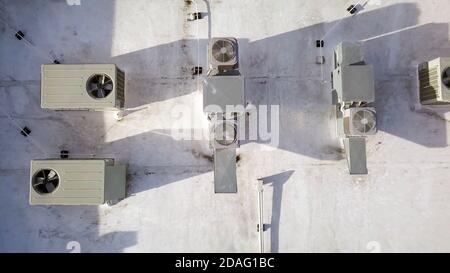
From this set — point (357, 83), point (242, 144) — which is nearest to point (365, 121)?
point (357, 83)

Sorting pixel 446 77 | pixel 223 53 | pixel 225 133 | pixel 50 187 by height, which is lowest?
pixel 50 187

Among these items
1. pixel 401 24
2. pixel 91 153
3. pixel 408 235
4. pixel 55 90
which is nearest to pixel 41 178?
pixel 91 153

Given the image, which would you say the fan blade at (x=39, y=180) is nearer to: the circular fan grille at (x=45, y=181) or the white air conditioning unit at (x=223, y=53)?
the circular fan grille at (x=45, y=181)

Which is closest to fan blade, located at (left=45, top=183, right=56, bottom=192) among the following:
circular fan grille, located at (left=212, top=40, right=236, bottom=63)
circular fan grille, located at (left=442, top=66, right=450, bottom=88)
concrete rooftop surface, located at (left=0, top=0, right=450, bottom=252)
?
concrete rooftop surface, located at (left=0, top=0, right=450, bottom=252)

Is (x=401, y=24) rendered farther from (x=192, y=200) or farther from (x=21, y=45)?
(x=21, y=45)

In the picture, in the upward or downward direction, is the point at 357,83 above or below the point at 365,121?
above

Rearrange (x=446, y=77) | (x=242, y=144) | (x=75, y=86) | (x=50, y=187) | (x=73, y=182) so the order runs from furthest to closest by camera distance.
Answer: (x=242, y=144), (x=446, y=77), (x=50, y=187), (x=75, y=86), (x=73, y=182)

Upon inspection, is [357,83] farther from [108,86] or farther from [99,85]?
[99,85]
